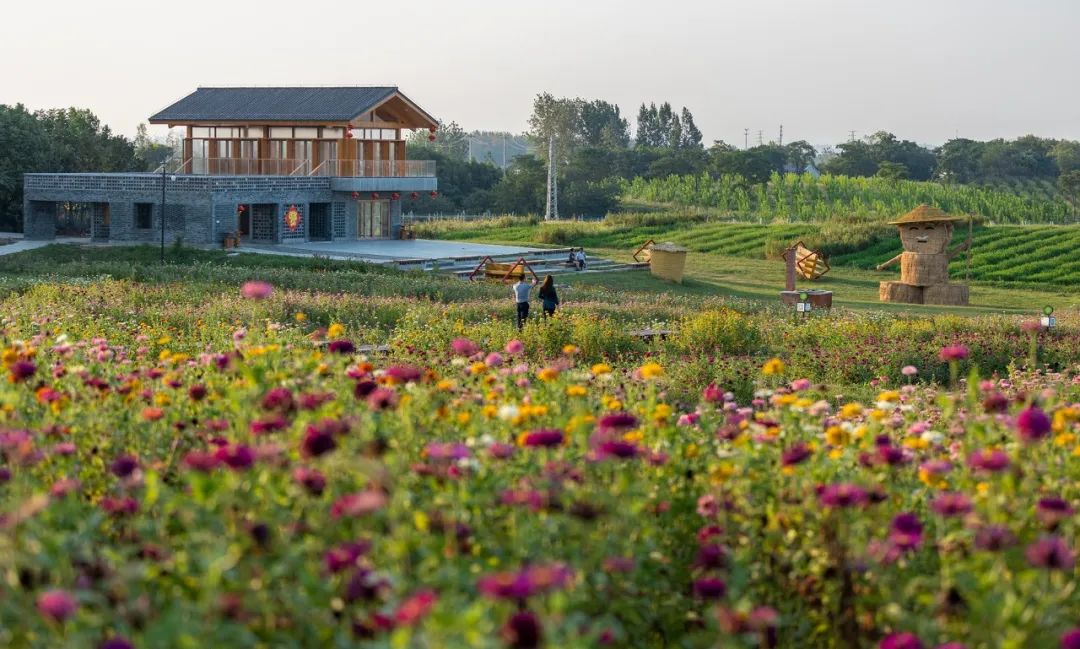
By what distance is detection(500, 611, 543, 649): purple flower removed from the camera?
390 centimetres

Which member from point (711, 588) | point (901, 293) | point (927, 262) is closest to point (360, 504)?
point (711, 588)

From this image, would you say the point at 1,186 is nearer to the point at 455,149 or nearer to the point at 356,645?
the point at 356,645

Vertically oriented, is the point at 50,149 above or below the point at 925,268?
above

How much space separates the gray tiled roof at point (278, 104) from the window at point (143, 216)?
539 centimetres

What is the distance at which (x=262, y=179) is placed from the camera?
41000 millimetres

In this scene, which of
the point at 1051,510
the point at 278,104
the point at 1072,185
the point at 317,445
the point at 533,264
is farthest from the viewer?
the point at 1072,185

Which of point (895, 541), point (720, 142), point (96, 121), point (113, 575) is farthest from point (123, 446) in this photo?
point (720, 142)

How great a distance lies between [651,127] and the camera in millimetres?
144875

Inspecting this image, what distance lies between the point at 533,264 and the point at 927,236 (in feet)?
37.3

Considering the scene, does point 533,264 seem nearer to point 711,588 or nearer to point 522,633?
point 711,588

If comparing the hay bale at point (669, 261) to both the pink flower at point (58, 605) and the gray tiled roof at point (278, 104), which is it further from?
the pink flower at point (58, 605)

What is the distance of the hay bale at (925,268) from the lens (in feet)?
102

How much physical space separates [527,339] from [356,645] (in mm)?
12753

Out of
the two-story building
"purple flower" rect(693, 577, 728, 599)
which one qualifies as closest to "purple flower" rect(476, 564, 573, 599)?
"purple flower" rect(693, 577, 728, 599)
